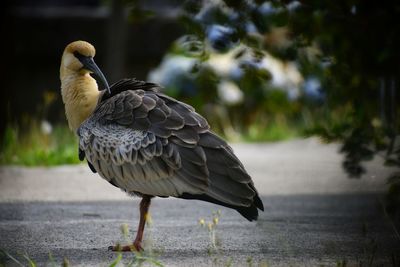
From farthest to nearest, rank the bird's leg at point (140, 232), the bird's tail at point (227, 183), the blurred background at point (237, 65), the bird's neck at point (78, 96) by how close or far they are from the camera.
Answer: the bird's neck at point (78, 96) → the blurred background at point (237, 65) → the bird's leg at point (140, 232) → the bird's tail at point (227, 183)

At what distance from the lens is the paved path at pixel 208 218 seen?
638cm

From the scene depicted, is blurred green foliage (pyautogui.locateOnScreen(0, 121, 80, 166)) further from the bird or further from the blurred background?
the bird

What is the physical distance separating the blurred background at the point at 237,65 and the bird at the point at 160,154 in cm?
51

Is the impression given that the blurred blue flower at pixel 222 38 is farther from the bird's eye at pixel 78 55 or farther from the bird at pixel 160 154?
the bird's eye at pixel 78 55

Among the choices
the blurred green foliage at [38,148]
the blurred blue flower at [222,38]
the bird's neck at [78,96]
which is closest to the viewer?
the blurred blue flower at [222,38]

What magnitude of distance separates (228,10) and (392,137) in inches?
70.4

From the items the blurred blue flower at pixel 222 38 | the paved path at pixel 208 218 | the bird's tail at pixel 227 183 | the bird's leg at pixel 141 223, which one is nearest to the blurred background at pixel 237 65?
the blurred blue flower at pixel 222 38

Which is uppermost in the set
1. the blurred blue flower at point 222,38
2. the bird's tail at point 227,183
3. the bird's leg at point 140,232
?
the blurred blue flower at point 222,38

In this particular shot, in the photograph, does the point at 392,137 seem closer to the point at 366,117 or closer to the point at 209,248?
the point at 366,117

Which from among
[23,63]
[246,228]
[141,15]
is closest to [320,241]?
[246,228]

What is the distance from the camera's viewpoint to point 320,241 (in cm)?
699

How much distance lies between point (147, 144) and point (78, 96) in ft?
3.79

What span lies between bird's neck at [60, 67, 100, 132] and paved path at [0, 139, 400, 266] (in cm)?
93

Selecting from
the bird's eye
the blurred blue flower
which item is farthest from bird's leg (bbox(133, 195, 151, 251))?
the bird's eye
